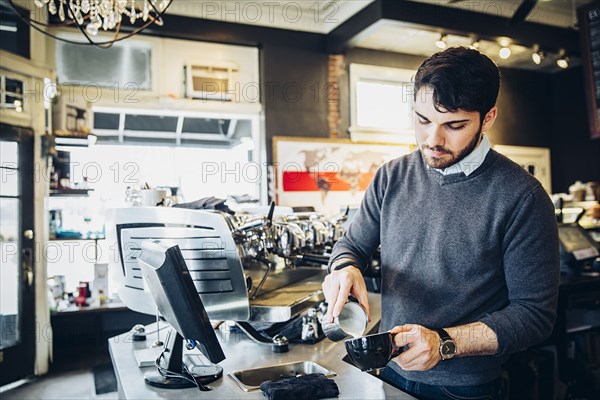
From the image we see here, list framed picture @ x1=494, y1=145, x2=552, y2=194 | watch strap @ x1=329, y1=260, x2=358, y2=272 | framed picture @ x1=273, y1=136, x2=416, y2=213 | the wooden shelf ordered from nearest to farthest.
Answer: watch strap @ x1=329, y1=260, x2=358, y2=272, the wooden shelf, framed picture @ x1=273, y1=136, x2=416, y2=213, framed picture @ x1=494, y1=145, x2=552, y2=194

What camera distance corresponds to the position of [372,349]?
3.51ft

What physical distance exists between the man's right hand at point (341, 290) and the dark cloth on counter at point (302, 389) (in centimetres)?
20

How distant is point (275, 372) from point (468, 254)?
2.54ft

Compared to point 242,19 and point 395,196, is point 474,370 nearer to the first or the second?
point 395,196

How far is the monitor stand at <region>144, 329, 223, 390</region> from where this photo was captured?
1490 mm

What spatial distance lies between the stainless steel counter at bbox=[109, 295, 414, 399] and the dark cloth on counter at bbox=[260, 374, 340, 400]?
0.04 m

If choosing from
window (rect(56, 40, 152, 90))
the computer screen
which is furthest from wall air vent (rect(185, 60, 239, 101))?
the computer screen

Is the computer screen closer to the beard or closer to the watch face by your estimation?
the watch face

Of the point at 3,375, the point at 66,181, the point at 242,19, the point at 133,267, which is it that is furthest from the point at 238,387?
the point at 242,19

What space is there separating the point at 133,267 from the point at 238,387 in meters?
0.66

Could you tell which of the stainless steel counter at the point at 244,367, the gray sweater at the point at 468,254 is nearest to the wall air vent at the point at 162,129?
the stainless steel counter at the point at 244,367

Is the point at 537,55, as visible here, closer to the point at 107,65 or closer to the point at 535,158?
the point at 535,158

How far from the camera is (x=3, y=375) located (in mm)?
3953

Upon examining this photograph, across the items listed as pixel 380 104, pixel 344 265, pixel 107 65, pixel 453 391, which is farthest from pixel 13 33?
pixel 453 391
